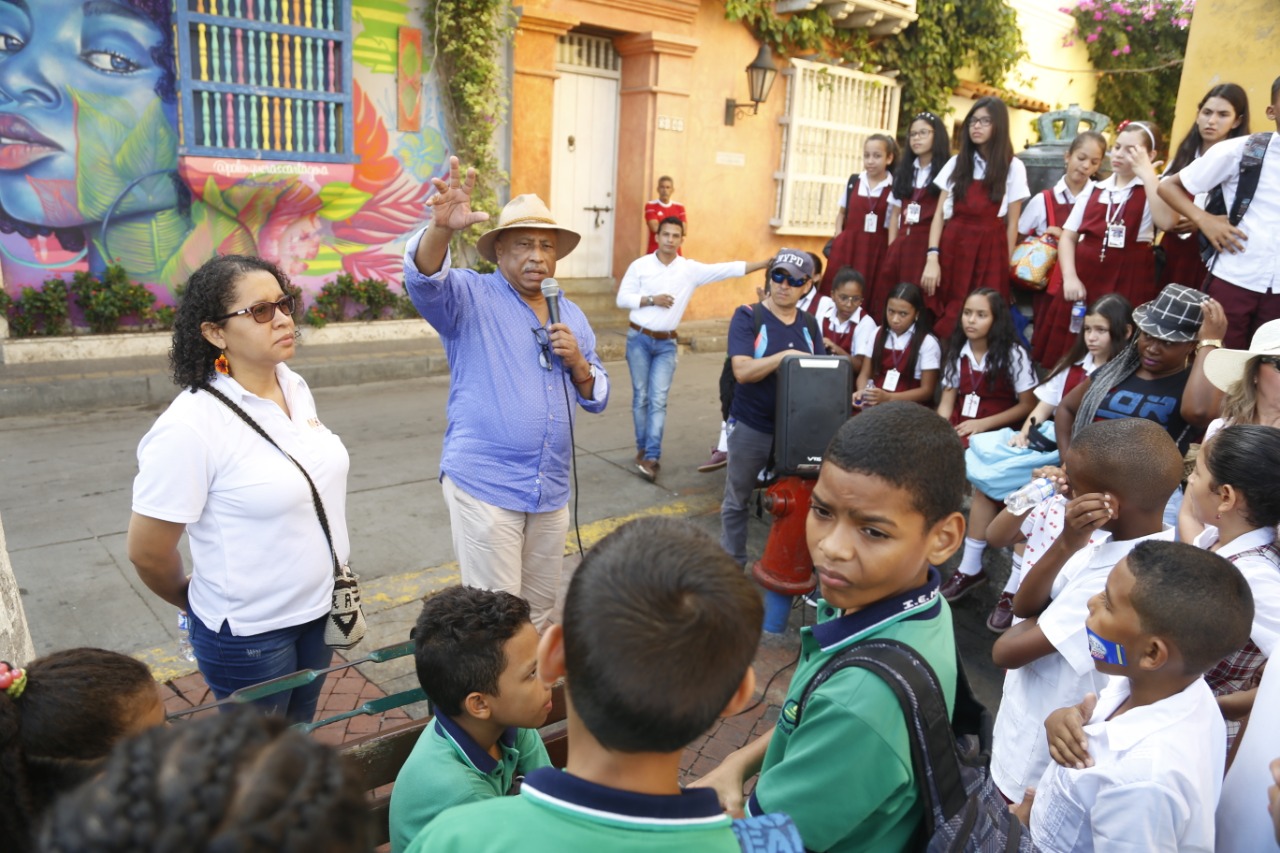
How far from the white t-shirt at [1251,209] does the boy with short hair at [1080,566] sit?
262 cm

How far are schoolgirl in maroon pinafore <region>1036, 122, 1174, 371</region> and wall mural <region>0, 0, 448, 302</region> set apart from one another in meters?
6.79

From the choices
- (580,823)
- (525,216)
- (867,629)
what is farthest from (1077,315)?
(580,823)

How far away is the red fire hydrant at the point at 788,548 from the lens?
13.9 feet

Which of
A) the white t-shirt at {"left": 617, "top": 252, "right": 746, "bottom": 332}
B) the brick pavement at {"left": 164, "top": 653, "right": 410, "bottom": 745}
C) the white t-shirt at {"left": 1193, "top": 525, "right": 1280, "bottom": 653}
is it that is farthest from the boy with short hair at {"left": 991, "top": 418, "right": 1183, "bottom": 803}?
the white t-shirt at {"left": 617, "top": 252, "right": 746, "bottom": 332}

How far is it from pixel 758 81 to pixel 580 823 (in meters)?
11.4

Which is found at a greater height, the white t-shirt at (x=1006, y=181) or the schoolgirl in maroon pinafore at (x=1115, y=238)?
the white t-shirt at (x=1006, y=181)

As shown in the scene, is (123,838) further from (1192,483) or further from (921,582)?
(1192,483)

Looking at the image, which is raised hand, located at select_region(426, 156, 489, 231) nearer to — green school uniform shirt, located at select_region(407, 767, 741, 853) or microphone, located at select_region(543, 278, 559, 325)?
microphone, located at select_region(543, 278, 559, 325)

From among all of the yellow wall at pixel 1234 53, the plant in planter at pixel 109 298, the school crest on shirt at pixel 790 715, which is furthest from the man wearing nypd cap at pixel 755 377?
the plant in planter at pixel 109 298

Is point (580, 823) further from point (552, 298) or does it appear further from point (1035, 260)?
point (1035, 260)

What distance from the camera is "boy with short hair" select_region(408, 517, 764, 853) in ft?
3.46

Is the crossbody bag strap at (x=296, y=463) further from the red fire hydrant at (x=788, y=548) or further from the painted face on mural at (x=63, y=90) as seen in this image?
the painted face on mural at (x=63, y=90)

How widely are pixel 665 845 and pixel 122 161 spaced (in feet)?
29.1

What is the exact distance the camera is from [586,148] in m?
11.0
